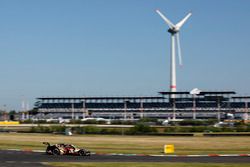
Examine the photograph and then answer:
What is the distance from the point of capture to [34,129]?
404ft

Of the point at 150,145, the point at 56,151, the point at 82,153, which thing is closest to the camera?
the point at 82,153

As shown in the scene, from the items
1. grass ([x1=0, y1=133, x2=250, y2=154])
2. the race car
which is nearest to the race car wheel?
the race car

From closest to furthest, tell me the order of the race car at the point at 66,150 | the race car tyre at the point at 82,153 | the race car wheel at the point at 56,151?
the race car tyre at the point at 82,153 < the race car at the point at 66,150 < the race car wheel at the point at 56,151

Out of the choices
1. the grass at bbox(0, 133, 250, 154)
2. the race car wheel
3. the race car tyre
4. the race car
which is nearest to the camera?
the race car tyre

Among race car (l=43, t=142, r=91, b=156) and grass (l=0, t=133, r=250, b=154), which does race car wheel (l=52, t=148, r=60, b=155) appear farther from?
grass (l=0, t=133, r=250, b=154)

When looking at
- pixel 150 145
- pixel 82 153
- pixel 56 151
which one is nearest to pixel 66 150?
pixel 56 151

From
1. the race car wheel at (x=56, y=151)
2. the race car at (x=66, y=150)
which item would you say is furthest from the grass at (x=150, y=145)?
the race car wheel at (x=56, y=151)

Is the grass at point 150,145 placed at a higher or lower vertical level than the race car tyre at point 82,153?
lower

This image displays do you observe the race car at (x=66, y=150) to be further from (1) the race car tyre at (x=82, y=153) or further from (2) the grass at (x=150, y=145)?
(2) the grass at (x=150, y=145)

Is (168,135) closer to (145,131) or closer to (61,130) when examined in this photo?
(145,131)

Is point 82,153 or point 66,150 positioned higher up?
point 66,150

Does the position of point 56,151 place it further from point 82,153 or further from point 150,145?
point 150,145

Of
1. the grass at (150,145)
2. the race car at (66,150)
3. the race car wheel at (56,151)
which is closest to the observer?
the race car at (66,150)

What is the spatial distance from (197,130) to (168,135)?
23.2m
